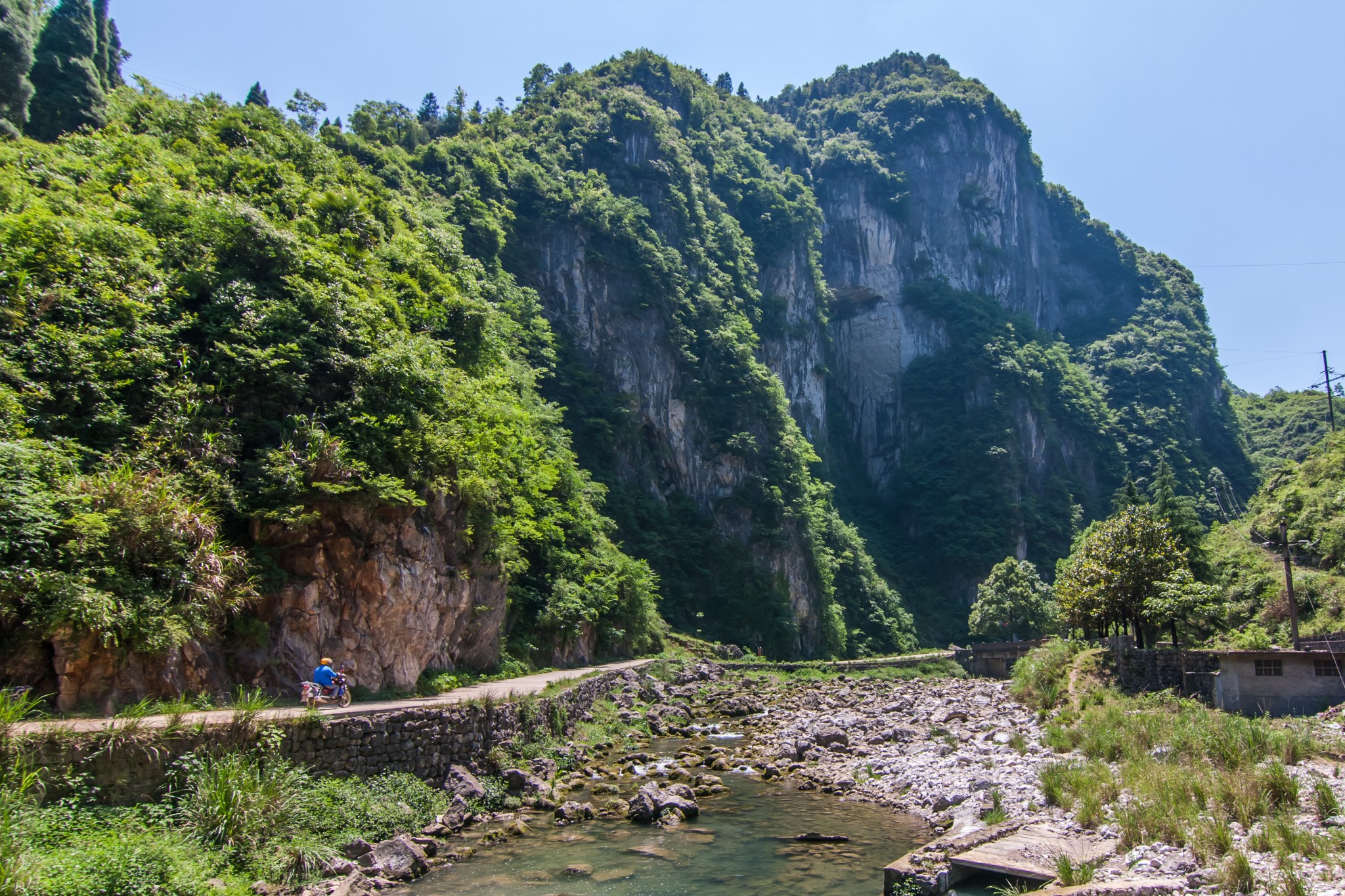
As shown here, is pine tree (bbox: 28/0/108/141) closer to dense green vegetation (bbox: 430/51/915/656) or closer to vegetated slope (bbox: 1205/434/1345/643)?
dense green vegetation (bbox: 430/51/915/656)

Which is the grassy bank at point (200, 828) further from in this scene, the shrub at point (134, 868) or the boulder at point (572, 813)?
the boulder at point (572, 813)

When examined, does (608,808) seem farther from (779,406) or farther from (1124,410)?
(1124,410)

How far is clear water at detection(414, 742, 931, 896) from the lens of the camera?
10.1 meters

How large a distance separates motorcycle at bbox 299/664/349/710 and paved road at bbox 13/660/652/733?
15cm

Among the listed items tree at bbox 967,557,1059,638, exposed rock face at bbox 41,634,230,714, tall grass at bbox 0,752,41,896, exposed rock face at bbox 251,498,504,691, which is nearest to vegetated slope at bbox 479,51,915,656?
tree at bbox 967,557,1059,638

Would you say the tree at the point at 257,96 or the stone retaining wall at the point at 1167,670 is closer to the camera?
the stone retaining wall at the point at 1167,670

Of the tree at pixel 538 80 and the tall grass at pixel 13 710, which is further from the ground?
the tree at pixel 538 80

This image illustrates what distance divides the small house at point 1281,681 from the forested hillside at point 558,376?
66.0 feet

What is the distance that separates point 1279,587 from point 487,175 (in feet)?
178

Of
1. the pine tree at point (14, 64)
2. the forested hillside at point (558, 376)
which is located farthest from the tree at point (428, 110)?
the pine tree at point (14, 64)

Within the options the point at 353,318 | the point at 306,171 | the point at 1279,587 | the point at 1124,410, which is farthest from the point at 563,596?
the point at 1124,410

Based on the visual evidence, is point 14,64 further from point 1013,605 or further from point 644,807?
point 1013,605

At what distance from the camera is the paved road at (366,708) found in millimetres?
9125

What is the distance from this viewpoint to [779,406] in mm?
62312
